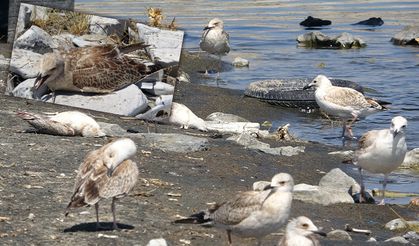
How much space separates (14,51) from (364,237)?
4.00 m

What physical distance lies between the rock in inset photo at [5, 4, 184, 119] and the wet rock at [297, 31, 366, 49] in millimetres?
14753

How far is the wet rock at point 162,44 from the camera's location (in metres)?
10.9

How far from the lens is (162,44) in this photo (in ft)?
35.9

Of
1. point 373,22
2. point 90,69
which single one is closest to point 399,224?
point 90,69

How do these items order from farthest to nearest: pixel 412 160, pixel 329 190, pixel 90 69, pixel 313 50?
1. pixel 313 50
2. pixel 412 160
3. pixel 90 69
4. pixel 329 190

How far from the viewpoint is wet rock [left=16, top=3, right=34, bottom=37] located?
10956 millimetres

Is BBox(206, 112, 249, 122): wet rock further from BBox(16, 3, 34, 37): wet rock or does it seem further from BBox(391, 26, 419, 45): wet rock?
BBox(391, 26, 419, 45): wet rock

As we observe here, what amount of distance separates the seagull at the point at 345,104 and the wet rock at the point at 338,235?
6987mm

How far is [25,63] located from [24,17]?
1.51 feet

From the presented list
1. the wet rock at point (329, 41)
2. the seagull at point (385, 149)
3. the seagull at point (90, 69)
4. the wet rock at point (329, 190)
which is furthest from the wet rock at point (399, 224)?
the wet rock at point (329, 41)

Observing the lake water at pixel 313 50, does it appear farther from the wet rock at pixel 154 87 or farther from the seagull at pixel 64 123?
the seagull at pixel 64 123

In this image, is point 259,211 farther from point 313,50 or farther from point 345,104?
point 313,50

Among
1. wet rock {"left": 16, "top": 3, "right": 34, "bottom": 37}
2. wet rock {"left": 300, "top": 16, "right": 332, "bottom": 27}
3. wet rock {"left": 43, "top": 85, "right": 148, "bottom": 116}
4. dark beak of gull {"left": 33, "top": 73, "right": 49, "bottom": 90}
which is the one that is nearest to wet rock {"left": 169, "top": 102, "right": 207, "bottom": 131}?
wet rock {"left": 43, "top": 85, "right": 148, "bottom": 116}

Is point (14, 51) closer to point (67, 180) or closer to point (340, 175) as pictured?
point (67, 180)
